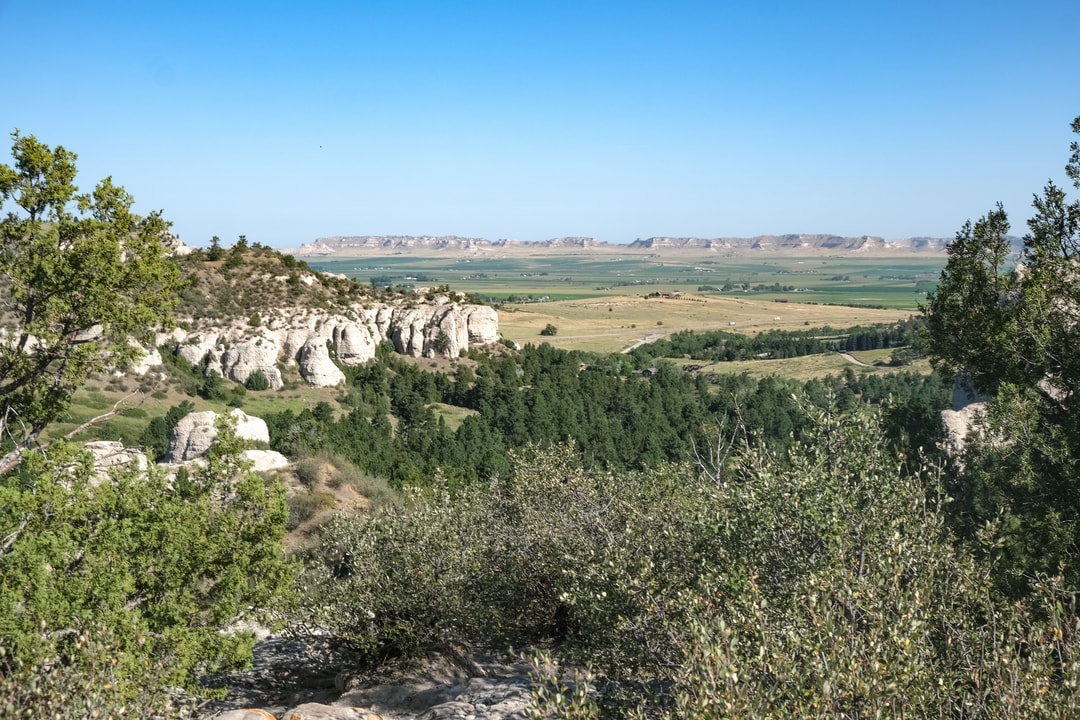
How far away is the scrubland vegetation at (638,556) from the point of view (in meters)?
8.81

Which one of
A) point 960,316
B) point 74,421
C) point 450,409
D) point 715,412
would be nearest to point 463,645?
point 960,316

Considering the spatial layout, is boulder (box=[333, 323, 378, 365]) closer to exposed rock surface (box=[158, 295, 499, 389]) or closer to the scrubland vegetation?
exposed rock surface (box=[158, 295, 499, 389])

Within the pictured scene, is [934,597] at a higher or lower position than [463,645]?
higher

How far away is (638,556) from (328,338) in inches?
2345

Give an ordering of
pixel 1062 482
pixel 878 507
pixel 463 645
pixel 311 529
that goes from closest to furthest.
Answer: pixel 878 507 → pixel 1062 482 → pixel 463 645 → pixel 311 529

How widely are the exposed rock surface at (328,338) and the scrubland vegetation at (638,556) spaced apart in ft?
143

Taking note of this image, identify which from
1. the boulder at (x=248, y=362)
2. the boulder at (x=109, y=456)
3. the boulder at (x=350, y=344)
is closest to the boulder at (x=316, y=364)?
the boulder at (x=248, y=362)

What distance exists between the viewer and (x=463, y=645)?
67.5ft

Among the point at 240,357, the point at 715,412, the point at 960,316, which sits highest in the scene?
the point at 960,316

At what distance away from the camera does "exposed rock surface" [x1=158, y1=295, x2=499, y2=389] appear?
2473 inches

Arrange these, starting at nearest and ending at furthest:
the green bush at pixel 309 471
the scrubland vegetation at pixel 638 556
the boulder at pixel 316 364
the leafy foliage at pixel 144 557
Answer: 1. the scrubland vegetation at pixel 638 556
2. the leafy foliage at pixel 144 557
3. the green bush at pixel 309 471
4. the boulder at pixel 316 364

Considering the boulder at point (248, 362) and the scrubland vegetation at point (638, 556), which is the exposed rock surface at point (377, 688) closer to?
Result: the scrubland vegetation at point (638, 556)

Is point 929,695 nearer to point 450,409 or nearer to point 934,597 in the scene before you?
point 934,597

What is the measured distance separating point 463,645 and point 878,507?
483 inches
